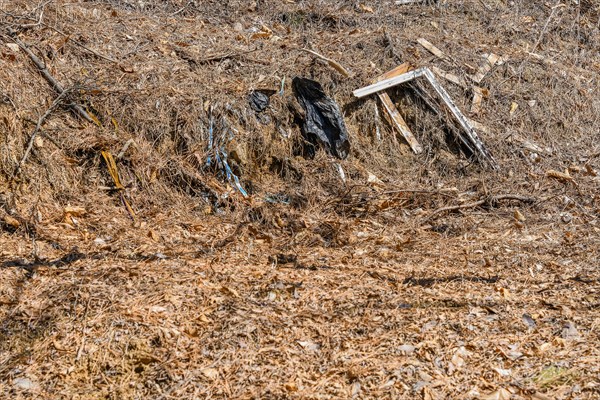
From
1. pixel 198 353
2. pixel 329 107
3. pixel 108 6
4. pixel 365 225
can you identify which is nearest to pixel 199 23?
pixel 108 6

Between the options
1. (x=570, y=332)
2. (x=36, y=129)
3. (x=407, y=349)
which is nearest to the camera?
(x=407, y=349)

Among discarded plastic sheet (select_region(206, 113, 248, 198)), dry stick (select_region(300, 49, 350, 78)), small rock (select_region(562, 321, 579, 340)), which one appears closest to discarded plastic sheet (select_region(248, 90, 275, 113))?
discarded plastic sheet (select_region(206, 113, 248, 198))

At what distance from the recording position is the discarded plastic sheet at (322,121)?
21.7ft

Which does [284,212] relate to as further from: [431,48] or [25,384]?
[431,48]

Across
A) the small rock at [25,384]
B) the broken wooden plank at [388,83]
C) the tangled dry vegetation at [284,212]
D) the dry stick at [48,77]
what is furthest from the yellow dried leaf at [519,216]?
the small rock at [25,384]

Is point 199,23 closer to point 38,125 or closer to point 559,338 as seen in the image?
point 38,125

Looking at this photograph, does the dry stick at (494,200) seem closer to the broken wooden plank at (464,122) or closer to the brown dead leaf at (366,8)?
the broken wooden plank at (464,122)

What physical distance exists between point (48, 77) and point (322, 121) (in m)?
2.65

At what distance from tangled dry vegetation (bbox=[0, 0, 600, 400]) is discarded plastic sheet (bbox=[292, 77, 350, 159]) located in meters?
0.13

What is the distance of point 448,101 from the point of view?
726 centimetres

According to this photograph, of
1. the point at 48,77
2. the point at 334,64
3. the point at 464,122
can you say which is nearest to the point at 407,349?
the point at 464,122

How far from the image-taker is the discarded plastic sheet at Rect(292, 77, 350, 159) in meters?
6.62

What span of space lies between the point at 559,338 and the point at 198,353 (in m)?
2.07

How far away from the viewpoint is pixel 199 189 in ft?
19.7
